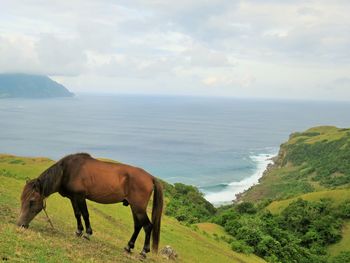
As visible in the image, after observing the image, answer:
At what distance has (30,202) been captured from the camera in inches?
461

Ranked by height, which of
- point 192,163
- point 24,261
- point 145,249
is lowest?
point 192,163

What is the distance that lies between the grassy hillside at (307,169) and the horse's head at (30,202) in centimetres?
7160

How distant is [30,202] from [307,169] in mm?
113412

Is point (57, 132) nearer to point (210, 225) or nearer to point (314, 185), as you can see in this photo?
point (314, 185)

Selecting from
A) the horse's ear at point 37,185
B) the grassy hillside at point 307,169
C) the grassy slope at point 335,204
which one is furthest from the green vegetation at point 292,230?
the horse's ear at point 37,185

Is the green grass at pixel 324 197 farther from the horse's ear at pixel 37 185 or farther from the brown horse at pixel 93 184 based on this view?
the horse's ear at pixel 37 185

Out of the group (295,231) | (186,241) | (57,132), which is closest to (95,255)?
(186,241)

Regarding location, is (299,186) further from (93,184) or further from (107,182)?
(93,184)

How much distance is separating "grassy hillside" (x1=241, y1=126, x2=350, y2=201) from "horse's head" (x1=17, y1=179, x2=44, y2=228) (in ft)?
235

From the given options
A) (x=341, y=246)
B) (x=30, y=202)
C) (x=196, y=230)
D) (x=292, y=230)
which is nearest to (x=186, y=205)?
(x=292, y=230)

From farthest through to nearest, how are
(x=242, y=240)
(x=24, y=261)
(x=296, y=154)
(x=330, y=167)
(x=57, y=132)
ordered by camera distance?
(x=57, y=132) < (x=296, y=154) < (x=330, y=167) < (x=242, y=240) < (x=24, y=261)

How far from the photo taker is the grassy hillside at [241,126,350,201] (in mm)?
98125

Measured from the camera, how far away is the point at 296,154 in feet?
441

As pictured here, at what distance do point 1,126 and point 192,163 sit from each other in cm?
10915
